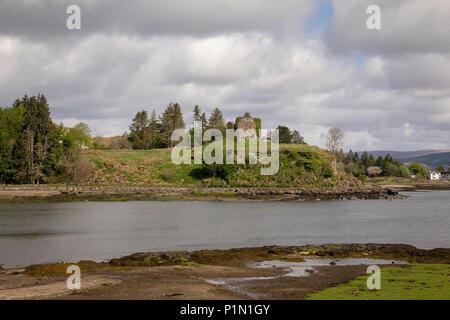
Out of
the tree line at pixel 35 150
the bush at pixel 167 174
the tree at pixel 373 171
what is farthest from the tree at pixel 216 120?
the tree at pixel 373 171

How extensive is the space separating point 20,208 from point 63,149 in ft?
128

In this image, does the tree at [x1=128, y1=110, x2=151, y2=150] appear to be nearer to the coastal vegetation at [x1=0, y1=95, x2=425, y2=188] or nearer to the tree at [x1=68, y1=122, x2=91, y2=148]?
the coastal vegetation at [x1=0, y1=95, x2=425, y2=188]

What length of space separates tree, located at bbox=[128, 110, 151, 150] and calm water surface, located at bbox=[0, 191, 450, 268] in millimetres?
77713

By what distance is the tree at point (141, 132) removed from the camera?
476 ft

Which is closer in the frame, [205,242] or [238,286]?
[238,286]

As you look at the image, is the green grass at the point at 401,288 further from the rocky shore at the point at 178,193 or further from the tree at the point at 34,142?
the tree at the point at 34,142

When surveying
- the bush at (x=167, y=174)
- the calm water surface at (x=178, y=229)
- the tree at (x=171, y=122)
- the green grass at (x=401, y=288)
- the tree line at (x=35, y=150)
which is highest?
the tree at (x=171, y=122)

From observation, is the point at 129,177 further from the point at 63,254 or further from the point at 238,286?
the point at 238,286

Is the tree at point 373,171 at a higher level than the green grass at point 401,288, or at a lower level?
higher

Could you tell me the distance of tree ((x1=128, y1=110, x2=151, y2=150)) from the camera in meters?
145

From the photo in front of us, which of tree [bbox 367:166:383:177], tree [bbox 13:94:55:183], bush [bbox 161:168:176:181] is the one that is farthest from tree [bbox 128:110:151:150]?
tree [bbox 367:166:383:177]
